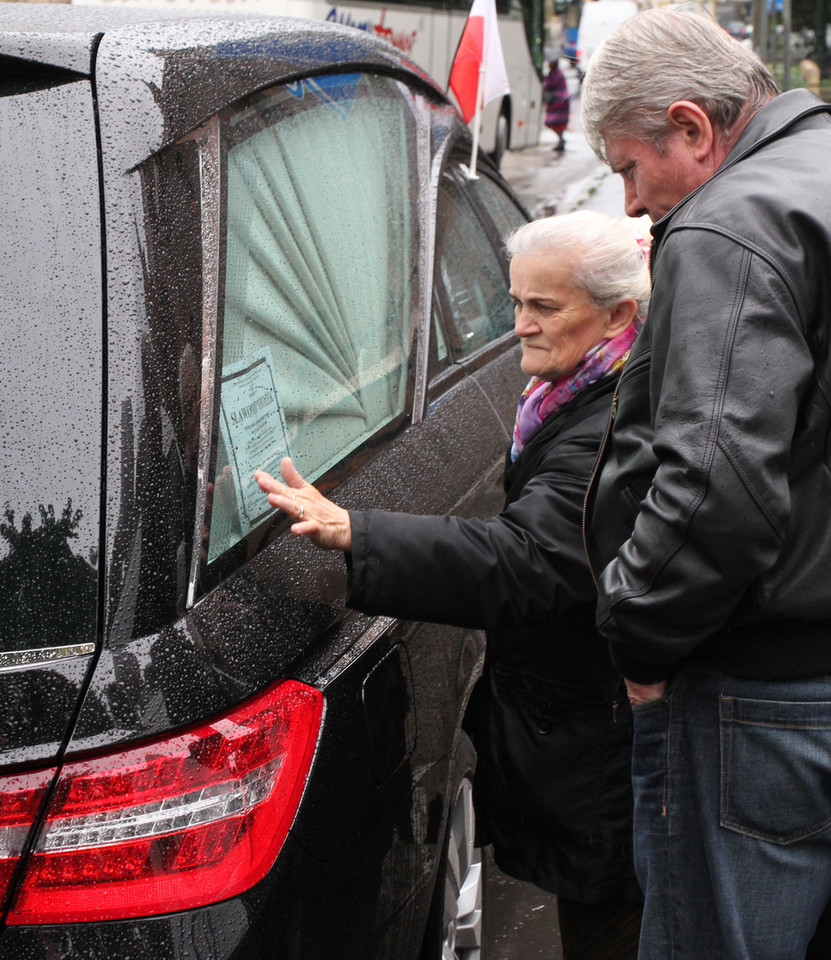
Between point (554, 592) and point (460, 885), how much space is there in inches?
27.5

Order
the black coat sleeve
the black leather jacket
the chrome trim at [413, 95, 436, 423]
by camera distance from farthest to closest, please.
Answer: the chrome trim at [413, 95, 436, 423], the black coat sleeve, the black leather jacket

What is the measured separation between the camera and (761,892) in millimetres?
1628

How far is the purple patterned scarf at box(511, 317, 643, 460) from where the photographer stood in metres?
2.05

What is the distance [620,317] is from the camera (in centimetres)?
209

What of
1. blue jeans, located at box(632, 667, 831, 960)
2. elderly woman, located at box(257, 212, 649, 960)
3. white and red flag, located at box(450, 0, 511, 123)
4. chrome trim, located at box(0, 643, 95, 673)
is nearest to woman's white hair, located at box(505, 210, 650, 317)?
elderly woman, located at box(257, 212, 649, 960)

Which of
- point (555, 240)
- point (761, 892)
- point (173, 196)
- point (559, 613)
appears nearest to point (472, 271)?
point (555, 240)

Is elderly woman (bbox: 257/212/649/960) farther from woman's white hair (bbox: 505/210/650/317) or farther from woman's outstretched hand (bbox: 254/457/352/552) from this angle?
woman's outstretched hand (bbox: 254/457/352/552)

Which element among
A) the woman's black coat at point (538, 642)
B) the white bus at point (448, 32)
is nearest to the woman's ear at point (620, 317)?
the woman's black coat at point (538, 642)

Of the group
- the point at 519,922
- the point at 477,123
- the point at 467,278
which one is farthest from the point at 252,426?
the point at 477,123

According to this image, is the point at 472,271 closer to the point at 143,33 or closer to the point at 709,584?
the point at 143,33

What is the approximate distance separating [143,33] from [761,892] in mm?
1492

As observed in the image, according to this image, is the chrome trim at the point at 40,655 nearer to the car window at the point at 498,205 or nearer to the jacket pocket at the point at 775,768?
the jacket pocket at the point at 775,768

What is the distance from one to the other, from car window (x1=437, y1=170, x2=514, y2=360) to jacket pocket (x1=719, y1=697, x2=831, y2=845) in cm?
117

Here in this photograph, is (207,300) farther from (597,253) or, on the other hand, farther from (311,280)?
(597,253)
